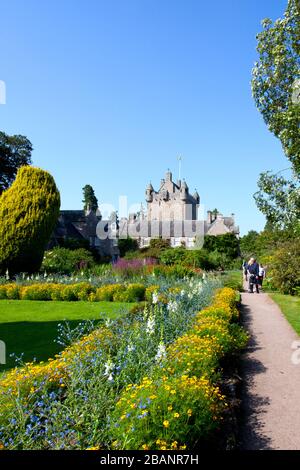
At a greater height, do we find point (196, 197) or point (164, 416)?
point (196, 197)

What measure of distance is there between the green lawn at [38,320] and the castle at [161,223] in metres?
31.2

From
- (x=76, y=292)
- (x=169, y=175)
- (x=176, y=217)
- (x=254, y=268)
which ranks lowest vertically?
(x=76, y=292)

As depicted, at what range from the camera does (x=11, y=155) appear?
3909cm

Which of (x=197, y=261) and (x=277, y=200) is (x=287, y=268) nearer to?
(x=277, y=200)

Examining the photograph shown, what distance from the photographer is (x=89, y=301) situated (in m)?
14.7

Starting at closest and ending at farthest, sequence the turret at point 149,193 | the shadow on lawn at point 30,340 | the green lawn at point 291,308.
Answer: the shadow on lawn at point 30,340, the green lawn at point 291,308, the turret at point 149,193

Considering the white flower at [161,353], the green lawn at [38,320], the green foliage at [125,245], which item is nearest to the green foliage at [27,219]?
the green lawn at [38,320]

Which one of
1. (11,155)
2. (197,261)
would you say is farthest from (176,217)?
(197,261)

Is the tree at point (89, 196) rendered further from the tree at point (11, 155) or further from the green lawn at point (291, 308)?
the green lawn at point (291, 308)

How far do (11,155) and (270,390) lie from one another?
126 feet

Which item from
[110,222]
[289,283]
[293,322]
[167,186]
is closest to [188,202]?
[167,186]

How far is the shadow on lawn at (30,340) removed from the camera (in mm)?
7305
